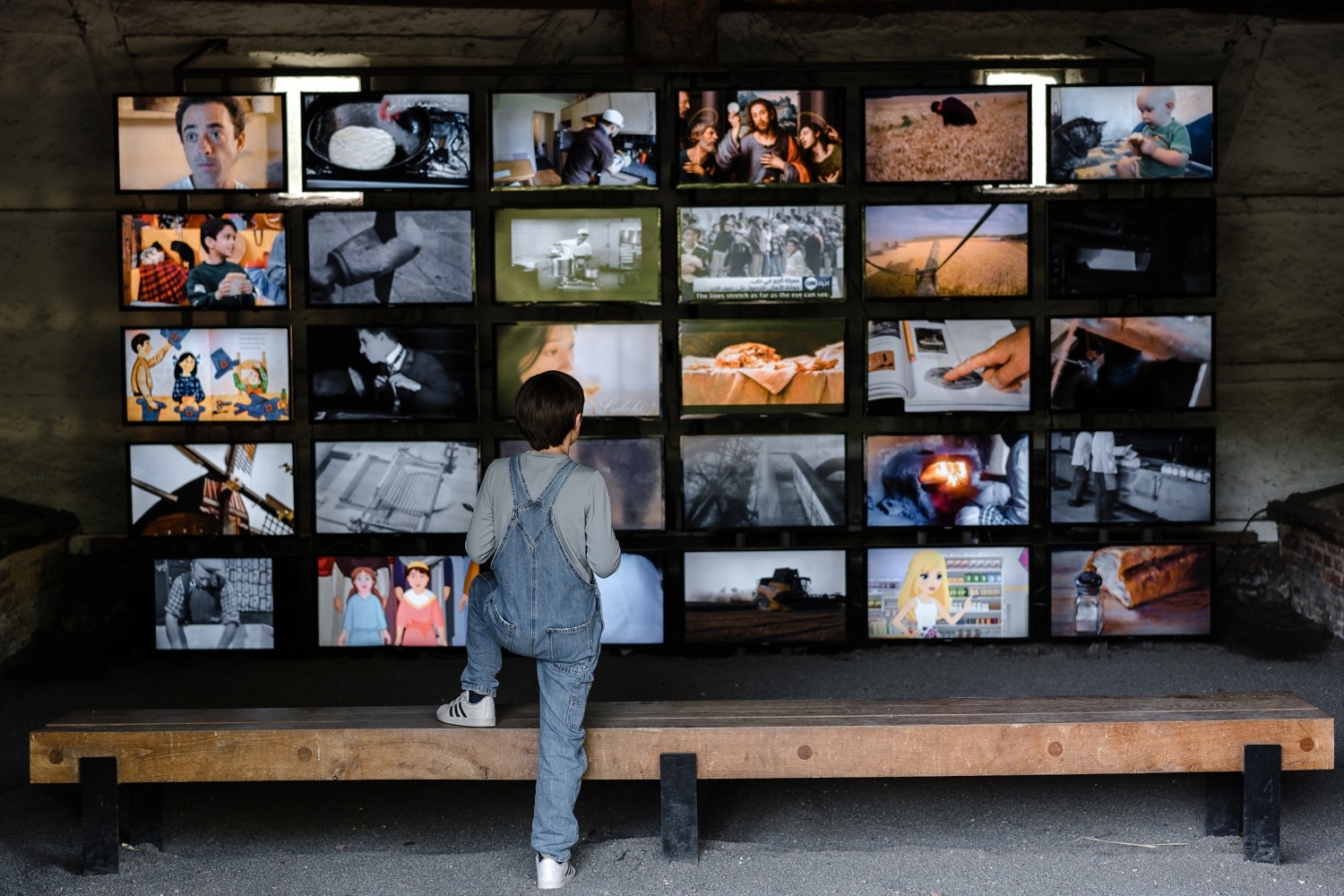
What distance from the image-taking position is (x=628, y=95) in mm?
6020

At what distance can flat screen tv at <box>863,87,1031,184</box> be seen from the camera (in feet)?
19.9

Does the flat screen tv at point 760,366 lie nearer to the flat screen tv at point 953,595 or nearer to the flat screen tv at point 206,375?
the flat screen tv at point 953,595

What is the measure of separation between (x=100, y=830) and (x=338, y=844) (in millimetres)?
685

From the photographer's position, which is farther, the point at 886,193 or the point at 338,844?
the point at 886,193

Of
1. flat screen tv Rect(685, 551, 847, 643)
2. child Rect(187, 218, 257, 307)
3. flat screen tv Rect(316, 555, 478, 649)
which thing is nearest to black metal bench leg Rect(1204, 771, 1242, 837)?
flat screen tv Rect(685, 551, 847, 643)

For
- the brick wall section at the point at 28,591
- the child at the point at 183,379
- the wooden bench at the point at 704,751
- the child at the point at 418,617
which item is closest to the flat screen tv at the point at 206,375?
the child at the point at 183,379

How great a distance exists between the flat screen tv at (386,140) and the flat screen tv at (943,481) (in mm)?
2496

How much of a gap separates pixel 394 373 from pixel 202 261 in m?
1.07

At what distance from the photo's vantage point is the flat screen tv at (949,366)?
20.3ft

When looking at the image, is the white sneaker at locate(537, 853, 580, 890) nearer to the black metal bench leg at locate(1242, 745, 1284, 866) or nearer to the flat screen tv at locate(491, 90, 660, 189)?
the black metal bench leg at locate(1242, 745, 1284, 866)

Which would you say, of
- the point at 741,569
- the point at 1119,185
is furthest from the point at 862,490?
the point at 1119,185

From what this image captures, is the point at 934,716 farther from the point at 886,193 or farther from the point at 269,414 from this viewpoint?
the point at 269,414

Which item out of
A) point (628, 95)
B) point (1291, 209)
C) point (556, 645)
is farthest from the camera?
point (1291, 209)

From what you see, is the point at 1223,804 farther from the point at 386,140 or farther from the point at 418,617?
the point at 386,140
